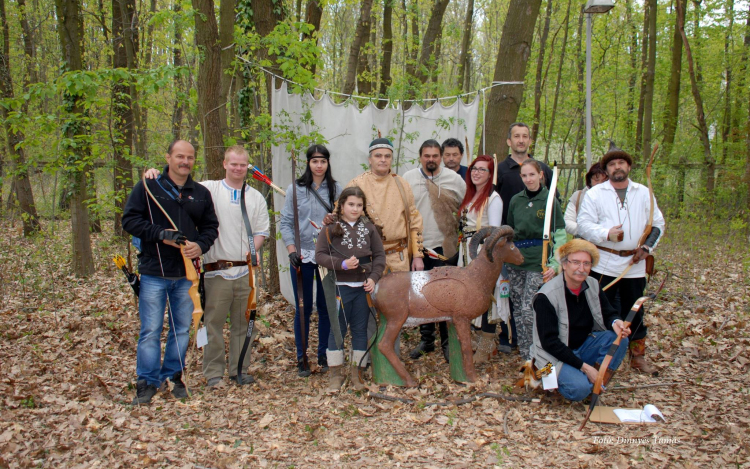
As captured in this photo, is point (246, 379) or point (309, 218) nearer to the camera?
point (246, 379)

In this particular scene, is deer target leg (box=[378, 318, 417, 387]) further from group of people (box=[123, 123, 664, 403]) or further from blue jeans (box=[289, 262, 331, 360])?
blue jeans (box=[289, 262, 331, 360])

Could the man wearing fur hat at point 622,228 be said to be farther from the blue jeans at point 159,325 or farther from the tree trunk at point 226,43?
the tree trunk at point 226,43

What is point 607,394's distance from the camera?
383cm

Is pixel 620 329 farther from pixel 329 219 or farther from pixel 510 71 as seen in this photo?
pixel 510 71

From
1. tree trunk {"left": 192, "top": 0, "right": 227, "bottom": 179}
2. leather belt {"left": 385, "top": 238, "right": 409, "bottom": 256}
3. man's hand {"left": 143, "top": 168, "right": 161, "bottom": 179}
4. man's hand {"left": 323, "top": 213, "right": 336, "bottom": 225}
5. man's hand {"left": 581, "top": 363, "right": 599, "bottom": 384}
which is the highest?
tree trunk {"left": 192, "top": 0, "right": 227, "bottom": 179}

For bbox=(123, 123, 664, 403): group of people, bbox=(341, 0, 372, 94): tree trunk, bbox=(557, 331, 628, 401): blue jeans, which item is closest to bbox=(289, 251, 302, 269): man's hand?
bbox=(123, 123, 664, 403): group of people

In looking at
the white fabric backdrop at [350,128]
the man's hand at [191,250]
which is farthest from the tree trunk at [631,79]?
the man's hand at [191,250]

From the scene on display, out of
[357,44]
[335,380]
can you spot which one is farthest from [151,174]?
[357,44]

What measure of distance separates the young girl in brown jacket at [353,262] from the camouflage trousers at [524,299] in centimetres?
131

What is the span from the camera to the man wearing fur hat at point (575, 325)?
3.49 m

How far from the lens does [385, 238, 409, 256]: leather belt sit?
4.15 meters

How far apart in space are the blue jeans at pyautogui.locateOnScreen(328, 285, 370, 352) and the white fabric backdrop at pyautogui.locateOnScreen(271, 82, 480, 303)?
164 cm

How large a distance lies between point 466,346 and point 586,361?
91 cm

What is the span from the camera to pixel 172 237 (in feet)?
11.5
